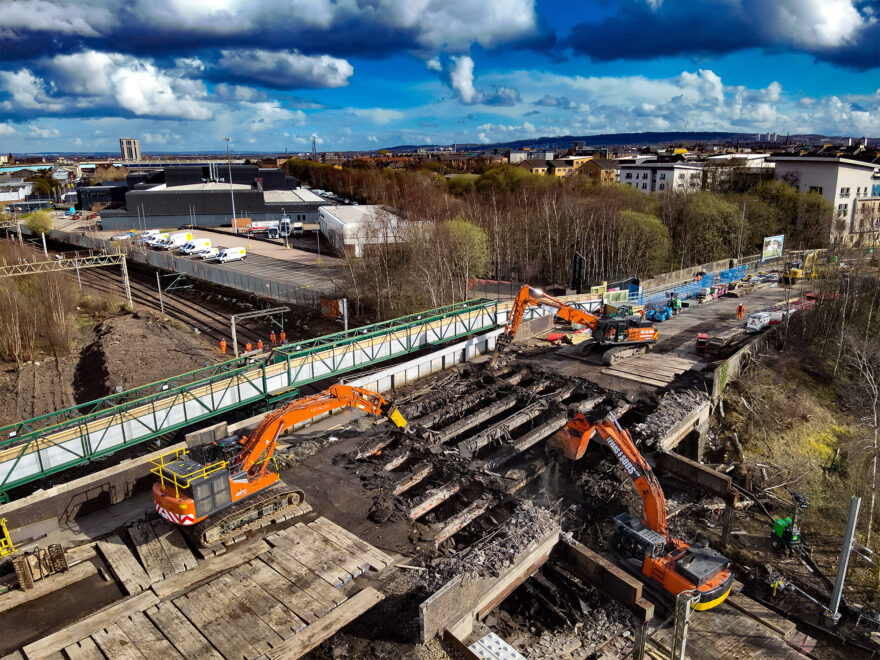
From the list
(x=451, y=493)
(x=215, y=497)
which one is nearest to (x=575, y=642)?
(x=451, y=493)

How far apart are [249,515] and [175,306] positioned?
32.3 meters

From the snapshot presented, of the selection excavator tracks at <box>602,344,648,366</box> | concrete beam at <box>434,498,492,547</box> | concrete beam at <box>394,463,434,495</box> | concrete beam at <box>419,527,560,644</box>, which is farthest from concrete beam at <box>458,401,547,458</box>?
excavator tracks at <box>602,344,648,366</box>

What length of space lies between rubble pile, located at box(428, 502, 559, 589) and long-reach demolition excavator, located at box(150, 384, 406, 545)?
15.5ft

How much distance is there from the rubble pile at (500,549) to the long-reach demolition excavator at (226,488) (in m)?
4.71

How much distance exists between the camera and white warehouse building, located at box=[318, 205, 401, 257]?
3878 cm

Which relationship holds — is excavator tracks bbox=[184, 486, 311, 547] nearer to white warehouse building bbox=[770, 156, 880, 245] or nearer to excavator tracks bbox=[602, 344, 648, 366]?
excavator tracks bbox=[602, 344, 648, 366]

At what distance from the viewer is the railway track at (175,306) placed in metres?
35.7

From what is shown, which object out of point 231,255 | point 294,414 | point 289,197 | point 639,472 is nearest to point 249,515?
point 294,414

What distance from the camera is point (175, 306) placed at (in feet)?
139

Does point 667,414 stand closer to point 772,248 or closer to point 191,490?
point 191,490

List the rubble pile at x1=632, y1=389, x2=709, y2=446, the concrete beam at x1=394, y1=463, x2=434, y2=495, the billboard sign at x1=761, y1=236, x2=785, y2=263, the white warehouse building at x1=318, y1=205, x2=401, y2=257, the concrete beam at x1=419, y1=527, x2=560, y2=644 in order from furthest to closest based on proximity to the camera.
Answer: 1. the billboard sign at x1=761, y1=236, x2=785, y2=263
2. the white warehouse building at x1=318, y1=205, x2=401, y2=257
3. the rubble pile at x1=632, y1=389, x2=709, y2=446
4. the concrete beam at x1=394, y1=463, x2=434, y2=495
5. the concrete beam at x1=419, y1=527, x2=560, y2=644

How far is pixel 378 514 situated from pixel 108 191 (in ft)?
321

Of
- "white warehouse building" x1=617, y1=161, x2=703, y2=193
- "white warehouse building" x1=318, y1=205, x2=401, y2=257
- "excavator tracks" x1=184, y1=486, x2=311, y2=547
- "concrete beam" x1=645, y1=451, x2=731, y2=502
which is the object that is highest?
"white warehouse building" x1=617, y1=161, x2=703, y2=193

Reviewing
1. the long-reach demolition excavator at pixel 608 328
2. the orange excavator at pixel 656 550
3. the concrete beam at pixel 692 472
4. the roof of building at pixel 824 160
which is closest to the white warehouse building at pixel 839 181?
the roof of building at pixel 824 160
